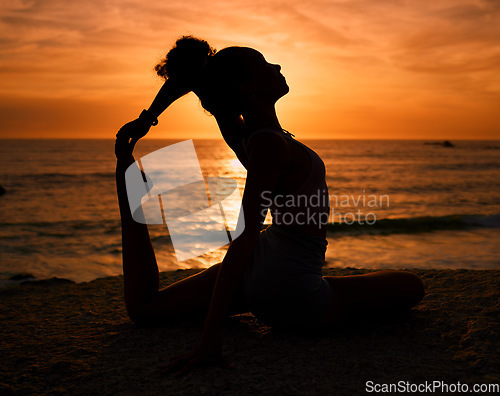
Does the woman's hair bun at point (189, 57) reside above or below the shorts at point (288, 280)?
above

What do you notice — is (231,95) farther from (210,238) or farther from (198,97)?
(210,238)

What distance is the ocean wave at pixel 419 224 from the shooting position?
9516 mm

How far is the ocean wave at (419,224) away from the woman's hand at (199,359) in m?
7.71

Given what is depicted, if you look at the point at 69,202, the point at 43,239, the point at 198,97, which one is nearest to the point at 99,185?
→ the point at 69,202

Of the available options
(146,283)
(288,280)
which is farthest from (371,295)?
(146,283)

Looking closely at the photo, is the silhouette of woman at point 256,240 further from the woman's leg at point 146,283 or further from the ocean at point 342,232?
the ocean at point 342,232

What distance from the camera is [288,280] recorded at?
6.56 ft

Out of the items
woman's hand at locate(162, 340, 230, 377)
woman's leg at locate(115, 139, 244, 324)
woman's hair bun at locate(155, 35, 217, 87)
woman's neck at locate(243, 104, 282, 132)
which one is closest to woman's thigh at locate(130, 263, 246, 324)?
woman's leg at locate(115, 139, 244, 324)

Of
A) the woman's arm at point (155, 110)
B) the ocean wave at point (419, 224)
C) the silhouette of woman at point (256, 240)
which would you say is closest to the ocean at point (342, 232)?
the ocean wave at point (419, 224)

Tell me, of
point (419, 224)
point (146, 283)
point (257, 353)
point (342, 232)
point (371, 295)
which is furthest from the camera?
point (419, 224)

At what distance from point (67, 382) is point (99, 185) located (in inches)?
793

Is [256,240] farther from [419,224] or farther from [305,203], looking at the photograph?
[419,224]

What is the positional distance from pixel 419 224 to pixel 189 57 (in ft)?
30.9

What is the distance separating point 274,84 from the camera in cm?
205
